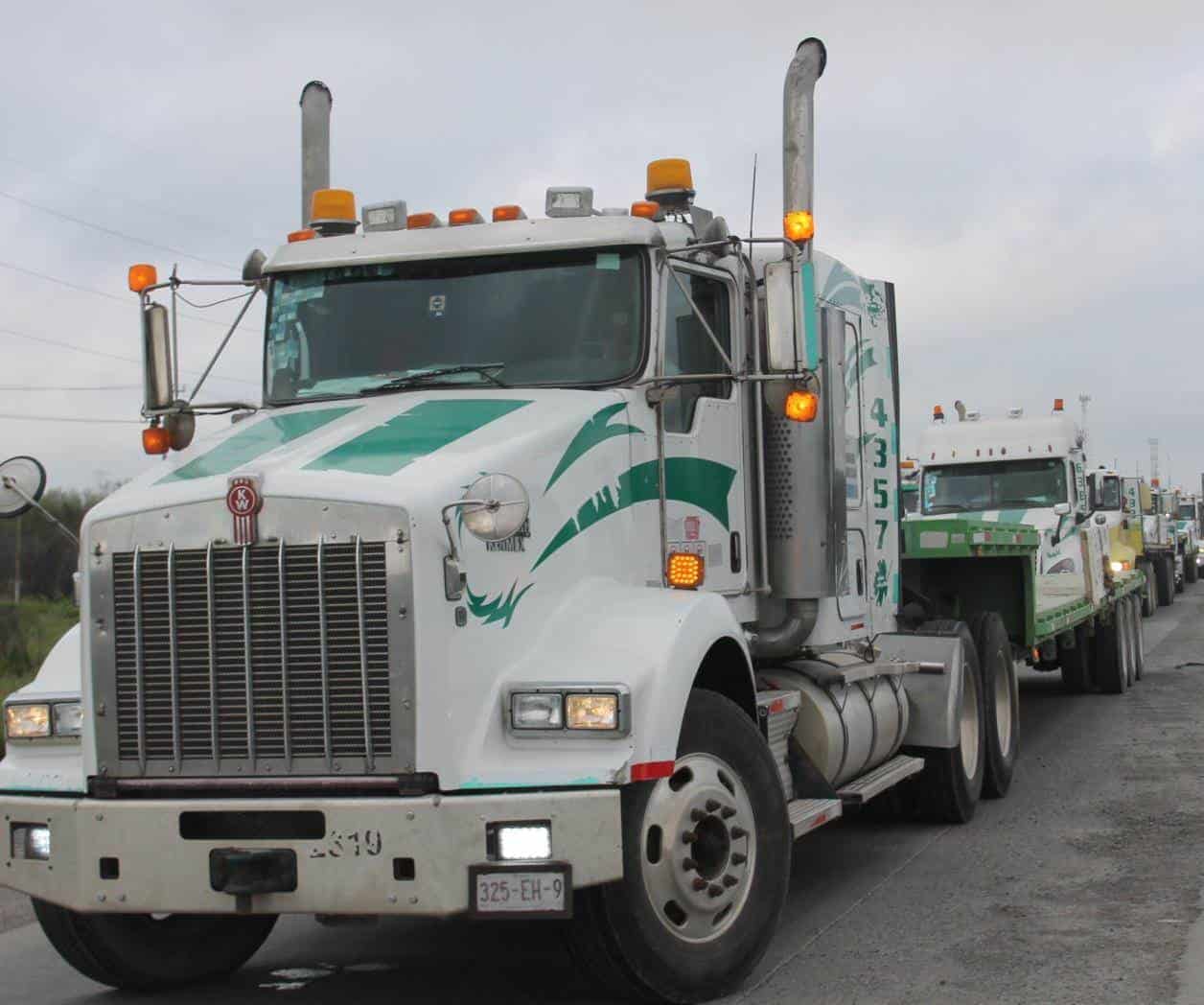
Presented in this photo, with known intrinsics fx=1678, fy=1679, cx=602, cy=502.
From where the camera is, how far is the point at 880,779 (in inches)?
342

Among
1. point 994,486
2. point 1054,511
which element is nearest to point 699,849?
point 1054,511

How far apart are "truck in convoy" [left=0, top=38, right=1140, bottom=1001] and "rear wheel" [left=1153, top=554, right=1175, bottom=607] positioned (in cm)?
3039

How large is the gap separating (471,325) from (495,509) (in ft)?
5.27

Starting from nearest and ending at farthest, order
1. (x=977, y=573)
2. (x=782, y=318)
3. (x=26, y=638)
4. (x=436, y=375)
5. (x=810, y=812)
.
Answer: (x=782, y=318) → (x=436, y=375) → (x=810, y=812) → (x=977, y=573) → (x=26, y=638)

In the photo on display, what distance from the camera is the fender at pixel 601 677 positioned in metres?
5.55

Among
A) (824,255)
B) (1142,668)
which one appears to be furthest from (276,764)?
(1142,668)

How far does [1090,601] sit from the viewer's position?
16984 millimetres

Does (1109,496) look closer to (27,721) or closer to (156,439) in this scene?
(156,439)

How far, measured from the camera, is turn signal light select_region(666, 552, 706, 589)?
700cm

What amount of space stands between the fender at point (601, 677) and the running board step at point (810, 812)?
1.15m

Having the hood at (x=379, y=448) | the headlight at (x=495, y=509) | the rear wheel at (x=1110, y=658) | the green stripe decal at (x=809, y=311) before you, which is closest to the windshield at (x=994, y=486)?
the rear wheel at (x=1110, y=658)

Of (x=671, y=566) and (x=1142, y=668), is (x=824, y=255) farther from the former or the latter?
(x=1142, y=668)

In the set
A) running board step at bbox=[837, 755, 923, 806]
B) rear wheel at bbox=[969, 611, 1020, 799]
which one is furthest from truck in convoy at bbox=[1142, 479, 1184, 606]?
running board step at bbox=[837, 755, 923, 806]

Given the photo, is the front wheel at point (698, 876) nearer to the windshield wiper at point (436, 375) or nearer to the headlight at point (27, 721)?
the windshield wiper at point (436, 375)
